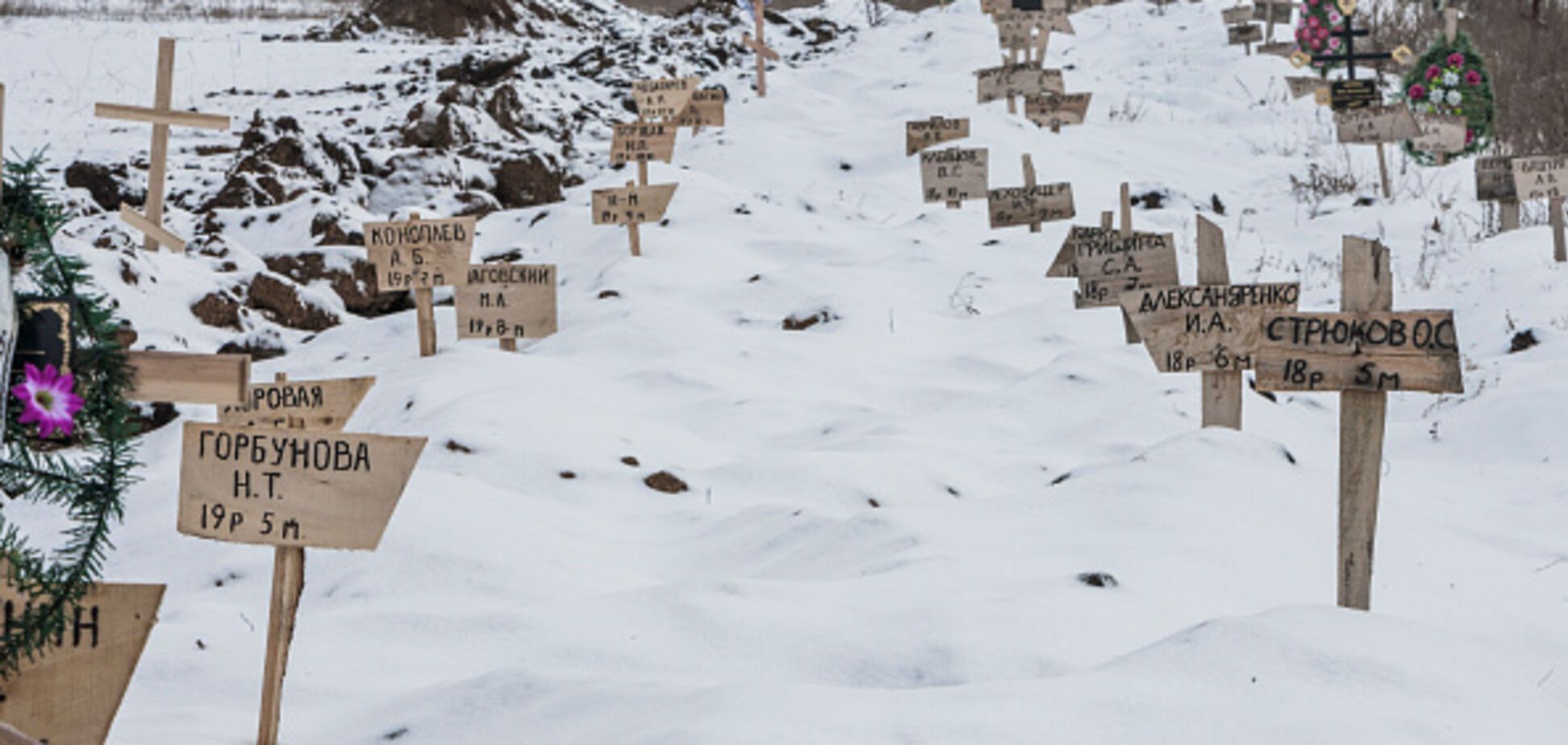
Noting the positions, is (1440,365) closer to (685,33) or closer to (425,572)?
(425,572)

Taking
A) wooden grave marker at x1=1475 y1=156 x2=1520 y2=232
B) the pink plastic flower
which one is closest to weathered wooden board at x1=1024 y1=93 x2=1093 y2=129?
wooden grave marker at x1=1475 y1=156 x2=1520 y2=232

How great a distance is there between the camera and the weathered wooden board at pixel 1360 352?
10.6 ft

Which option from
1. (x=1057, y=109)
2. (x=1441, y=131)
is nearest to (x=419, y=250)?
(x=1441, y=131)

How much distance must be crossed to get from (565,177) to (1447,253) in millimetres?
6681

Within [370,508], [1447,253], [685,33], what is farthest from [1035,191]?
[685,33]

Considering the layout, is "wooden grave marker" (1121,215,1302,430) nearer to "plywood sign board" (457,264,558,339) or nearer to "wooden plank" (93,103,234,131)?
"plywood sign board" (457,264,558,339)

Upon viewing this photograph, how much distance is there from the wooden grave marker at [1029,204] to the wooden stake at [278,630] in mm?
7002

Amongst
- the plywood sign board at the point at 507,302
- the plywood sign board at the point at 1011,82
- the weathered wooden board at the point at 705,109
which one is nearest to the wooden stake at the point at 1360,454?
the plywood sign board at the point at 507,302

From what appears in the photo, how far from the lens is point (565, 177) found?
12023 millimetres

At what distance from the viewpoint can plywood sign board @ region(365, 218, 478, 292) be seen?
21.1 ft

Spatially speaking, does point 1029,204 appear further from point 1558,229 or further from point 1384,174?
point 1384,174

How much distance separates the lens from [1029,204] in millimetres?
9320

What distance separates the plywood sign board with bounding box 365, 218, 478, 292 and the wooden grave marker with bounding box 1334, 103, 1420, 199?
6.85 meters

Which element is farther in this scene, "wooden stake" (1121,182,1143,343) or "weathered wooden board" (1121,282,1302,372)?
"wooden stake" (1121,182,1143,343)
